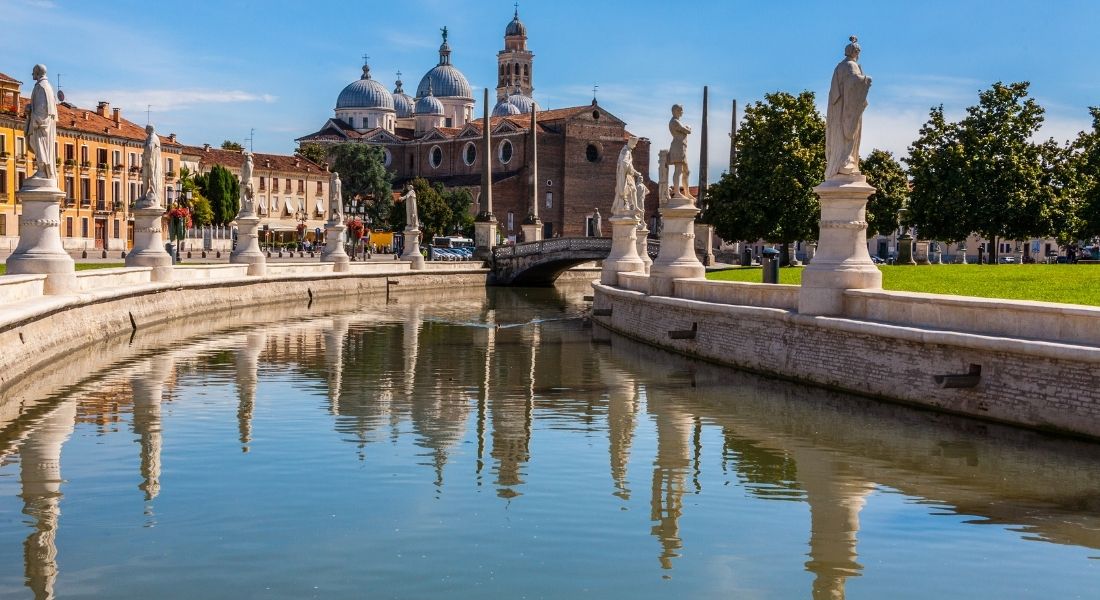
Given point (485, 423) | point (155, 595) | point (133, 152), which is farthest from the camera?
point (133, 152)

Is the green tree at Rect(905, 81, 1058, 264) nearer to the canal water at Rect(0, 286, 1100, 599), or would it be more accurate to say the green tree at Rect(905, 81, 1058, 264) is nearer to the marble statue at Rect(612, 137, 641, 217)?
the marble statue at Rect(612, 137, 641, 217)

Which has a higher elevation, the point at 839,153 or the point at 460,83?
the point at 460,83

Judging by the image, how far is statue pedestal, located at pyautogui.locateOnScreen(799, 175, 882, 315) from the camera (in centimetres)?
1959

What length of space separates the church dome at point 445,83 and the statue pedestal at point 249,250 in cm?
12856

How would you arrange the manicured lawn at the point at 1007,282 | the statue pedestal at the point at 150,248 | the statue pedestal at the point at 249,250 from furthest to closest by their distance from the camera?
the statue pedestal at the point at 249,250 → the statue pedestal at the point at 150,248 → the manicured lawn at the point at 1007,282

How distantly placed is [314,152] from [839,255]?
125 metres

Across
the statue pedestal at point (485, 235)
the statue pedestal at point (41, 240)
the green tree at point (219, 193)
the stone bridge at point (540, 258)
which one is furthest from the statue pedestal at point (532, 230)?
the statue pedestal at point (41, 240)

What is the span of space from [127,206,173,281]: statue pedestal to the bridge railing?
3193cm

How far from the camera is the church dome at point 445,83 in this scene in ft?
564

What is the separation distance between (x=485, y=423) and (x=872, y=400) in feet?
17.5

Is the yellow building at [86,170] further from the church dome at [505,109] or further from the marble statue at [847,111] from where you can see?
the church dome at [505,109]

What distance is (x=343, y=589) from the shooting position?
9.09 meters

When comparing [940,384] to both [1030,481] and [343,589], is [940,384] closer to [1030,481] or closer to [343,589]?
[1030,481]

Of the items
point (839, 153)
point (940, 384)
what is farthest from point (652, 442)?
point (839, 153)
